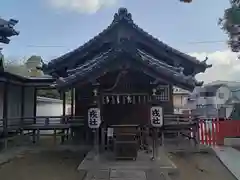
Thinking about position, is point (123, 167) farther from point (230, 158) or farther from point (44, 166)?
point (230, 158)

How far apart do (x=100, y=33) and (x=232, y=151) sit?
7647 mm

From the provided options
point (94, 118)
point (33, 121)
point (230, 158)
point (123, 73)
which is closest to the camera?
point (94, 118)

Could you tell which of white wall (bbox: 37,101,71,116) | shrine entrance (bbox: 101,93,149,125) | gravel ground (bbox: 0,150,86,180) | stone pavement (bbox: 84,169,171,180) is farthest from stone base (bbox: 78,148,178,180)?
white wall (bbox: 37,101,71,116)

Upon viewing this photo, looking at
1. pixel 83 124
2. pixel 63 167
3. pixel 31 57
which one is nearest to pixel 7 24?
pixel 83 124

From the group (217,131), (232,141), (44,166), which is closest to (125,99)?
→ (44,166)

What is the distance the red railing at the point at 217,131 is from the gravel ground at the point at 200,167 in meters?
3.26

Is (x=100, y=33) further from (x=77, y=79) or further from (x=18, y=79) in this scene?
(x=18, y=79)

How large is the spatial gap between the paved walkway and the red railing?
3.91 feet

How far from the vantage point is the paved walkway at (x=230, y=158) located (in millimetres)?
9755

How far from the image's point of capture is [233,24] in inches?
585

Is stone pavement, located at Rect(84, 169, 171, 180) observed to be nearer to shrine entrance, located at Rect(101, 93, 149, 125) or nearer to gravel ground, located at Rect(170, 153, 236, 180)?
gravel ground, located at Rect(170, 153, 236, 180)

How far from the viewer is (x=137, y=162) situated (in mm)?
9477

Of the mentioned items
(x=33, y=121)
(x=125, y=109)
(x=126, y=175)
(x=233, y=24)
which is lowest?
(x=126, y=175)

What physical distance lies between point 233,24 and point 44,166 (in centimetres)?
1076
